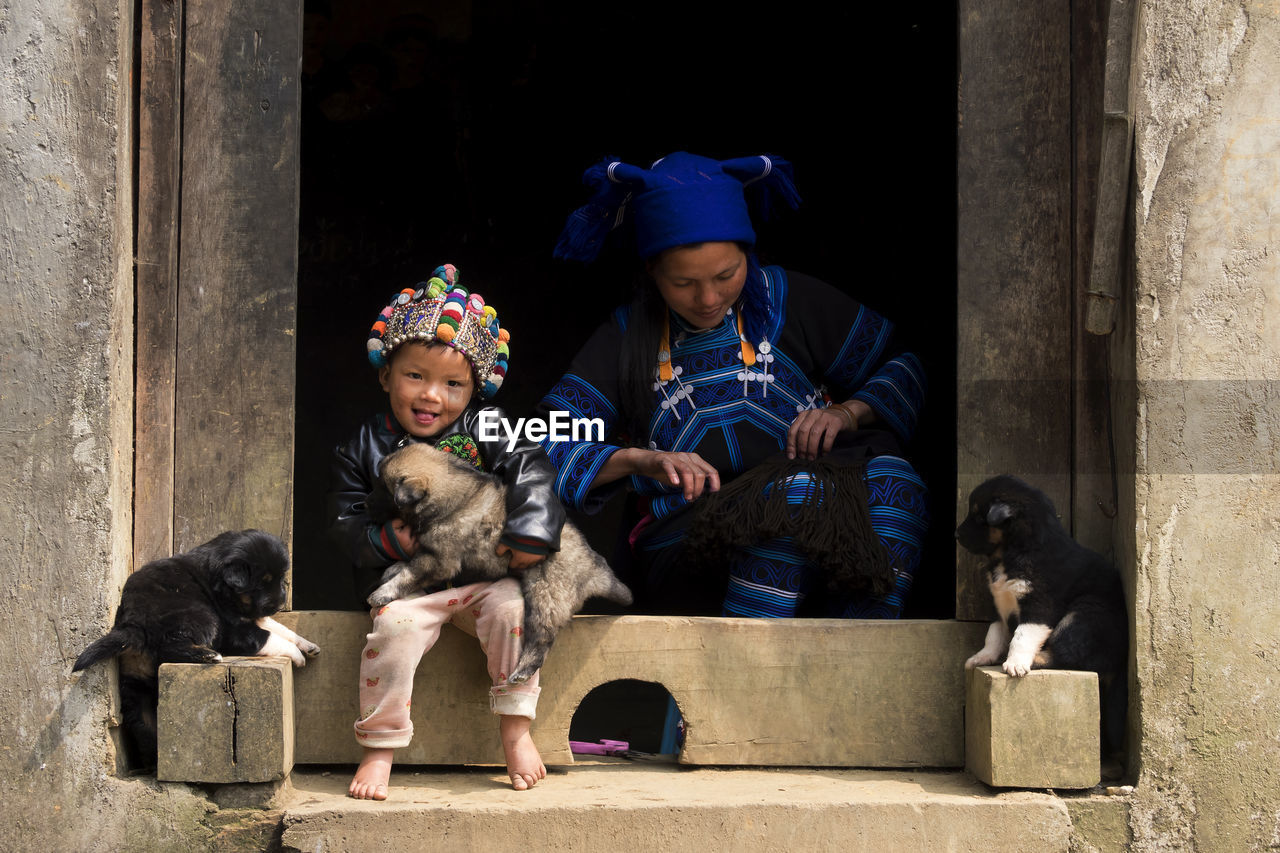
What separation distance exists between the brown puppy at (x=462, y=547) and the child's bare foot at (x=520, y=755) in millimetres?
138

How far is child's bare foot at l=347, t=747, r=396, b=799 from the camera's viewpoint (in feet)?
10.4

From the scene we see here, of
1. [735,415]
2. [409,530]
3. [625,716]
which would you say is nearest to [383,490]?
[409,530]

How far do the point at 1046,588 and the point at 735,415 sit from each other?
1200mm

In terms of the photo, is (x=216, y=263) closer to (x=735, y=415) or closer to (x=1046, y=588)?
(x=735, y=415)

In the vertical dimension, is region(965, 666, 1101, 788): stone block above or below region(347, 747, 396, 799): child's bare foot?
above

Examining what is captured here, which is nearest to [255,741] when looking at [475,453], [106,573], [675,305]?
[106,573]

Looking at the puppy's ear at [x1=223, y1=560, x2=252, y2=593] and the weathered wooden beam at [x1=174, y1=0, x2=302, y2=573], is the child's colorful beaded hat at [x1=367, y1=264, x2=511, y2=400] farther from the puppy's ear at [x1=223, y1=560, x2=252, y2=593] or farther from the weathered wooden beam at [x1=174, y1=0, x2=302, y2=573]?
the puppy's ear at [x1=223, y1=560, x2=252, y2=593]

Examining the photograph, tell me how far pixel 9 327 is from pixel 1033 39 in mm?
2786

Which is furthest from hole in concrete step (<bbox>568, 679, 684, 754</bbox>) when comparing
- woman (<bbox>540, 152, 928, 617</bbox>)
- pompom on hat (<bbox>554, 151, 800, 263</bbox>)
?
pompom on hat (<bbox>554, 151, 800, 263</bbox>)

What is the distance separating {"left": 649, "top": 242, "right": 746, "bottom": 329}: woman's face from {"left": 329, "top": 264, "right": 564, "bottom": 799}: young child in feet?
1.92

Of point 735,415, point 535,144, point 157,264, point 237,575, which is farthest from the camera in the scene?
point 535,144

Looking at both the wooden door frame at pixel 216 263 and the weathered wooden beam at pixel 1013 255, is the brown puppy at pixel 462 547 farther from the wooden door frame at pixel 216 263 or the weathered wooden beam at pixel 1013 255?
the weathered wooden beam at pixel 1013 255

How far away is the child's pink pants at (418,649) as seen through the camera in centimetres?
322

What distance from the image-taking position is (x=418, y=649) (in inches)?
128
